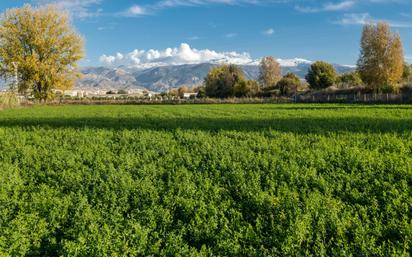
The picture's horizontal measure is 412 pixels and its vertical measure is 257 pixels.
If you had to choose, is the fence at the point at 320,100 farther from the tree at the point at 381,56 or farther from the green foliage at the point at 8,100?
the green foliage at the point at 8,100

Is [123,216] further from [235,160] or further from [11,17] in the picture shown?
[11,17]

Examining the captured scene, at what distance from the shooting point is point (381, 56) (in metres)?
53.5

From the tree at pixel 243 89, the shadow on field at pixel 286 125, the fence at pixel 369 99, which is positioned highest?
the tree at pixel 243 89

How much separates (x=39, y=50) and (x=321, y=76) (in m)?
67.4

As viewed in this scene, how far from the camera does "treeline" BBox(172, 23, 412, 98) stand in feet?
176

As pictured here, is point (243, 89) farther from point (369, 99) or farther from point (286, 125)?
point (286, 125)

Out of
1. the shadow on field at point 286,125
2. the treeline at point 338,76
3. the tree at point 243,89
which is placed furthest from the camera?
the tree at point 243,89

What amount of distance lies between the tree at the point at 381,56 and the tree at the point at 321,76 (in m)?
41.0

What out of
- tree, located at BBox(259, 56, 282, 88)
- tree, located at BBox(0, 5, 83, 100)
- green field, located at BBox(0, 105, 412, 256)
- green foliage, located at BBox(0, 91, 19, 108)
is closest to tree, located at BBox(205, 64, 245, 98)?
tree, located at BBox(259, 56, 282, 88)

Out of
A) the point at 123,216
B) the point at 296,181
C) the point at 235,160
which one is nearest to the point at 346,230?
the point at 296,181

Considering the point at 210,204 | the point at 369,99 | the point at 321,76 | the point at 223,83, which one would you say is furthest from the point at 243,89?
the point at 210,204

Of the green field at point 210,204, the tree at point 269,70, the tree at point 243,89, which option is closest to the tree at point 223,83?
the tree at point 243,89

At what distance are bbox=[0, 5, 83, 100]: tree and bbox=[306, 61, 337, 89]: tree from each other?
6019cm

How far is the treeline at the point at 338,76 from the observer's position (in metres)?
53.6
